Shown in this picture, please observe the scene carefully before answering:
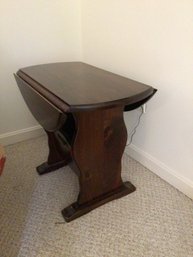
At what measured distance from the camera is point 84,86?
4.24 feet

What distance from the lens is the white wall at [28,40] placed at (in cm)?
179

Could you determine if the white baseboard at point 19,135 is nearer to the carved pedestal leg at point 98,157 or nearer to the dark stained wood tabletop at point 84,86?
the dark stained wood tabletop at point 84,86

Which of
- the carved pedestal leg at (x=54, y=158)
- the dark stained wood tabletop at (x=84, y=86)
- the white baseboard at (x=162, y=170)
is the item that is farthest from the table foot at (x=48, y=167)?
the dark stained wood tabletop at (x=84, y=86)

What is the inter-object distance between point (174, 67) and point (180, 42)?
0.14 m

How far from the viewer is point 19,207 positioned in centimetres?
149

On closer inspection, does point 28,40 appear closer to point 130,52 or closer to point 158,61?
point 130,52

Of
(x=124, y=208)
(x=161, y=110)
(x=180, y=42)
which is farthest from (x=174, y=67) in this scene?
(x=124, y=208)

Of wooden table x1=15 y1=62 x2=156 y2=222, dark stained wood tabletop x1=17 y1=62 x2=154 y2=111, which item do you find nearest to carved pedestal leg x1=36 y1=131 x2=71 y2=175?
wooden table x1=15 y1=62 x2=156 y2=222

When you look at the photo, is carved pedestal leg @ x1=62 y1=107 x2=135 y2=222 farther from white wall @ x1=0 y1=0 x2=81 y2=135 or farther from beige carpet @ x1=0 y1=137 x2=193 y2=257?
white wall @ x1=0 y1=0 x2=81 y2=135

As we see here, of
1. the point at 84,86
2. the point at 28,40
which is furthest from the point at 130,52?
the point at 28,40

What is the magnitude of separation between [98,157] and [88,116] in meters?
0.28

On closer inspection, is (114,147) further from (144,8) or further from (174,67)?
(144,8)

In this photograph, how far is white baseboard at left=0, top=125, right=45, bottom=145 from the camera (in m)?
2.07

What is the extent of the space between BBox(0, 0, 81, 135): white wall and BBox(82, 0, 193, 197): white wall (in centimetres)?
22
